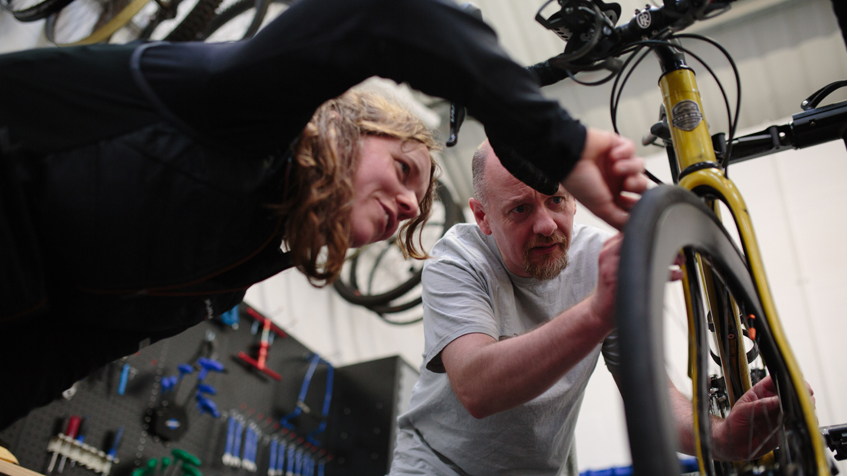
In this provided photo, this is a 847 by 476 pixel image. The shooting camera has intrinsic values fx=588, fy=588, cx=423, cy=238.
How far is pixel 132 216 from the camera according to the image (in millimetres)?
587

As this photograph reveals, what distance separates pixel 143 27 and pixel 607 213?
7.08ft

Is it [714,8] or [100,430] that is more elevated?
[714,8]

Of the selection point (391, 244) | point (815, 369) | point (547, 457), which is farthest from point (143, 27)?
point (815, 369)

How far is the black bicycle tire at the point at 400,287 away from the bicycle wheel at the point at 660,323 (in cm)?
221

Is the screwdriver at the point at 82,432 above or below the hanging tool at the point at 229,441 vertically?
below

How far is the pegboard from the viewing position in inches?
65.0

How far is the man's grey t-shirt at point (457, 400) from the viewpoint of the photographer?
1.07 meters

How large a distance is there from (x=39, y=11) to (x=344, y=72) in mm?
1874

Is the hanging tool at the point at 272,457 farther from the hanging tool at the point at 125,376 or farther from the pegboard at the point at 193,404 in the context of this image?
the hanging tool at the point at 125,376

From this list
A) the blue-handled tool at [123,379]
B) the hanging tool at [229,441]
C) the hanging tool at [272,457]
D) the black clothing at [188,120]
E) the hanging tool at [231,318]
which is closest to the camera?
the black clothing at [188,120]

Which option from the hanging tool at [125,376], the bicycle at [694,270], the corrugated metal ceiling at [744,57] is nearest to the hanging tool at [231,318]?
the hanging tool at [125,376]

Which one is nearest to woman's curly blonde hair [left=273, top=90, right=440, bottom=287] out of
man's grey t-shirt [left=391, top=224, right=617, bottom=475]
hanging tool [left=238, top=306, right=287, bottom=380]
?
man's grey t-shirt [left=391, top=224, right=617, bottom=475]

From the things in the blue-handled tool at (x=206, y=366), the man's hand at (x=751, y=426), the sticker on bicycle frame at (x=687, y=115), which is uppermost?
the sticker on bicycle frame at (x=687, y=115)

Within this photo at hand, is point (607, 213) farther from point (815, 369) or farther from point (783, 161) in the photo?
point (783, 161)
